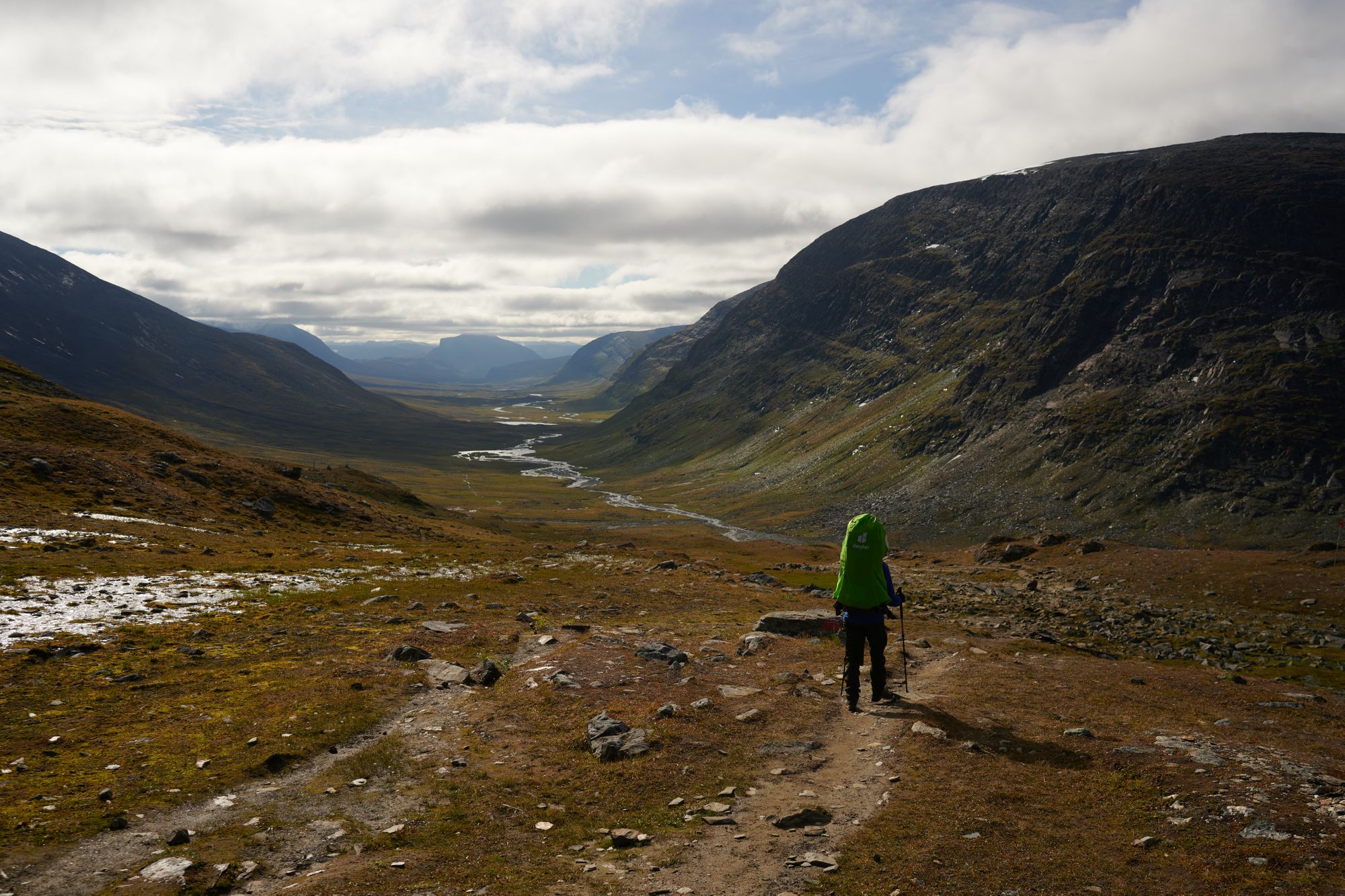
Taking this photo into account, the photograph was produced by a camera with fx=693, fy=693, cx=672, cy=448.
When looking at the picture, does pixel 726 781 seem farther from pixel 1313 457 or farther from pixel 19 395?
pixel 1313 457

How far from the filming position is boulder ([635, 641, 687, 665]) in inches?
986

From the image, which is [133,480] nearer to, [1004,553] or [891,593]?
[891,593]

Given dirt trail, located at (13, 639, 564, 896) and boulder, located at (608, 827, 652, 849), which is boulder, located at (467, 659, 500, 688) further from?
boulder, located at (608, 827, 652, 849)

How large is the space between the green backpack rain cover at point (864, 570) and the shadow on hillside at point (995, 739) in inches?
122

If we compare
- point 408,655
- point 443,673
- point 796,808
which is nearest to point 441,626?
point 408,655

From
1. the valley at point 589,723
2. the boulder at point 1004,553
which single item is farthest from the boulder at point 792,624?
the boulder at point 1004,553

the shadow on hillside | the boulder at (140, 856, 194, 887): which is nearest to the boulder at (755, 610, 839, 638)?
the shadow on hillside

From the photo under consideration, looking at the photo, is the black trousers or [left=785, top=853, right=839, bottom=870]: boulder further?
the black trousers

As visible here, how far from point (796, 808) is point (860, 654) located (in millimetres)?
6675

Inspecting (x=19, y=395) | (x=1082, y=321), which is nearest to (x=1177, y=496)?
(x=1082, y=321)

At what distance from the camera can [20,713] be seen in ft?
60.0

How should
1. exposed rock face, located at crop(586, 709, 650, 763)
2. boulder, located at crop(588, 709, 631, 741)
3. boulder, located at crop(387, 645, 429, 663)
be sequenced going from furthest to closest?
boulder, located at crop(387, 645, 429, 663), boulder, located at crop(588, 709, 631, 741), exposed rock face, located at crop(586, 709, 650, 763)

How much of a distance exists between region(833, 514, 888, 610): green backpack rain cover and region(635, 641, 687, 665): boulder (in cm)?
814

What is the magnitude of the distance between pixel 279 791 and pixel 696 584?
39602 millimetres
